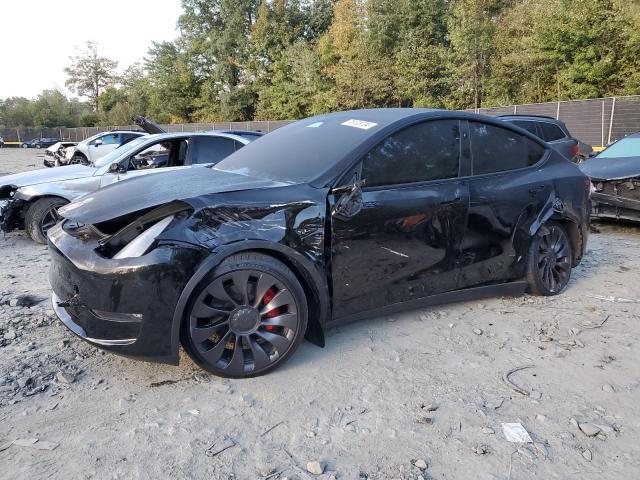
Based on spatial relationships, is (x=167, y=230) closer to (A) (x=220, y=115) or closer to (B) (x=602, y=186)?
(B) (x=602, y=186)

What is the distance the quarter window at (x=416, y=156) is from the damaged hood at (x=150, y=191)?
0.67 metres

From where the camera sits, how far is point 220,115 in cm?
5275

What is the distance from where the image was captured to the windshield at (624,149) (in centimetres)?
786

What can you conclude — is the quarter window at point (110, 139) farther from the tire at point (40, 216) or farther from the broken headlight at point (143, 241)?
the broken headlight at point (143, 241)

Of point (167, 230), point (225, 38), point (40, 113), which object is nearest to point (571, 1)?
point (167, 230)

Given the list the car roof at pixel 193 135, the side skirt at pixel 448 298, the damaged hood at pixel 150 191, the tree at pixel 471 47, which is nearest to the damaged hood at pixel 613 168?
the side skirt at pixel 448 298

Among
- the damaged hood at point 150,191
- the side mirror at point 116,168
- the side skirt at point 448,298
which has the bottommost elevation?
the side skirt at point 448,298

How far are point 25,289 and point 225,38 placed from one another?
169 feet

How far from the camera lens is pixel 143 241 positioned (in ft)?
8.93

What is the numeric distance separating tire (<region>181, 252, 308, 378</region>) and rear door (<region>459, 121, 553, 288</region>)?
1512 mm

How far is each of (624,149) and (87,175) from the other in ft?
26.4

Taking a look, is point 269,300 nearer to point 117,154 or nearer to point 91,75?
point 117,154

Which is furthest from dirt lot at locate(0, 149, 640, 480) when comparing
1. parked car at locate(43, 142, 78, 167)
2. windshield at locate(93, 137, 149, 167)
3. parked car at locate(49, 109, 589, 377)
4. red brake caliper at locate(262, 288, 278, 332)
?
parked car at locate(43, 142, 78, 167)

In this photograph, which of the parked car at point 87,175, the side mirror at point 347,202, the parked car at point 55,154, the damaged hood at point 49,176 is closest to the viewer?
the side mirror at point 347,202
